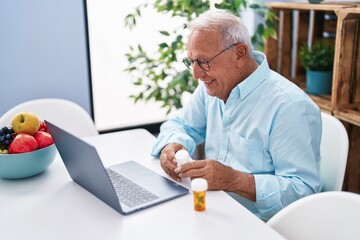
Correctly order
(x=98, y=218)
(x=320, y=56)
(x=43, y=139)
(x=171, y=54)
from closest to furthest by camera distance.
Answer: (x=98, y=218) → (x=43, y=139) → (x=320, y=56) → (x=171, y=54)

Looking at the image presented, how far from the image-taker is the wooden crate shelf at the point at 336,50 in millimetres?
1920

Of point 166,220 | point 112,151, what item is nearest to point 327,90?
point 112,151

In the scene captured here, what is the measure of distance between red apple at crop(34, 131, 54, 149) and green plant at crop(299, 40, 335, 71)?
1430 mm

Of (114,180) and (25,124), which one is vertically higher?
(25,124)

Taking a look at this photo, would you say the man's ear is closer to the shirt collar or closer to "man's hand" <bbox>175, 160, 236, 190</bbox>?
the shirt collar

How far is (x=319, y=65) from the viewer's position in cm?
220

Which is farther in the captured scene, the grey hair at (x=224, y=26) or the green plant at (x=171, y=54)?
the green plant at (x=171, y=54)

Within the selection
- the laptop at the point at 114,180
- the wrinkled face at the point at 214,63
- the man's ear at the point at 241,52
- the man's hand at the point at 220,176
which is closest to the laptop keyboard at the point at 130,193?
the laptop at the point at 114,180

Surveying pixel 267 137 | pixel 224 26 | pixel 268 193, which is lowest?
pixel 268 193

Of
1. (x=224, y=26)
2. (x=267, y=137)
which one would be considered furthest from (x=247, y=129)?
(x=224, y=26)

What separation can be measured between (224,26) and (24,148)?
0.76 metres

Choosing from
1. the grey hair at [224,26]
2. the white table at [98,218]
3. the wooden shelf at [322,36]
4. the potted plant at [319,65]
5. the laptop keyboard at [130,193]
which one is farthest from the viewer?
the potted plant at [319,65]

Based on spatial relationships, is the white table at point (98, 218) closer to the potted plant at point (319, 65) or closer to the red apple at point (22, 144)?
the red apple at point (22, 144)

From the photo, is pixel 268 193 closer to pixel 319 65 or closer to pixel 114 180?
pixel 114 180
